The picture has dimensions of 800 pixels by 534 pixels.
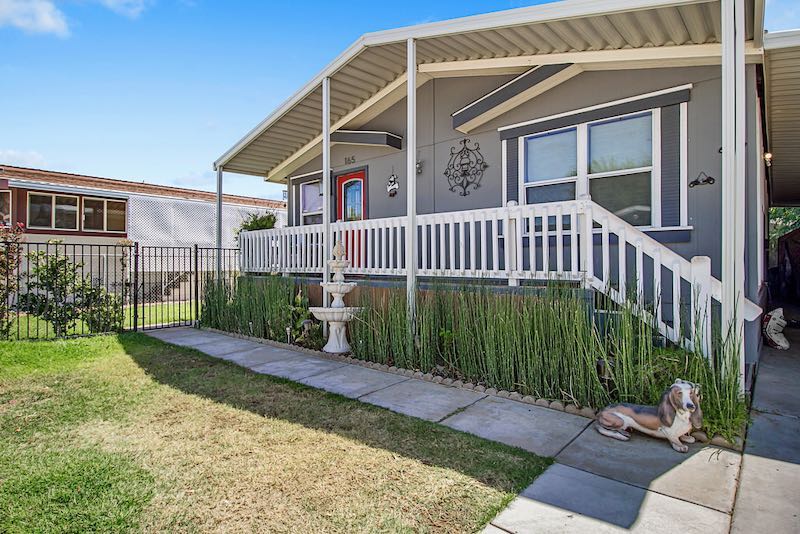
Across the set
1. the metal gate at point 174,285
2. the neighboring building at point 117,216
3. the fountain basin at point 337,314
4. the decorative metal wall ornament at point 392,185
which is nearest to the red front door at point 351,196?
the decorative metal wall ornament at point 392,185

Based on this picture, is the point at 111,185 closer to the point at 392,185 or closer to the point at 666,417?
the point at 392,185

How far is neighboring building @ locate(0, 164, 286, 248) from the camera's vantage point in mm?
14125

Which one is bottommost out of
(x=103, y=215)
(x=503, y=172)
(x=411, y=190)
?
(x=411, y=190)

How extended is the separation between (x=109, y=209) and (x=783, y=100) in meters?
18.6

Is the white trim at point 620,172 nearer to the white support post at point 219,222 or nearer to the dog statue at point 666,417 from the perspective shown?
the dog statue at point 666,417

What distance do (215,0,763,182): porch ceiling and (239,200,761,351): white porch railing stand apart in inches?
74.3

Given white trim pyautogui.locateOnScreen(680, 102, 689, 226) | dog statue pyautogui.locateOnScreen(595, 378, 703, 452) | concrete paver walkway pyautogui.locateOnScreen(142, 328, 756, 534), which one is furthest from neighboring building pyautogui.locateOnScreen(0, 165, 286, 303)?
dog statue pyautogui.locateOnScreen(595, 378, 703, 452)

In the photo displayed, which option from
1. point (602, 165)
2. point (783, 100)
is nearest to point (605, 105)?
point (602, 165)

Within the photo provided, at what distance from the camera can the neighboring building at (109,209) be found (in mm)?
14125

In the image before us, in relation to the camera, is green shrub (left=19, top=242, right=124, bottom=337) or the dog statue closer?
the dog statue

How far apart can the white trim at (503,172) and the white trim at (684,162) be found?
219cm

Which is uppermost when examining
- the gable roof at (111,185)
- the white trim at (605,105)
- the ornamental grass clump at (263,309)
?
the gable roof at (111,185)

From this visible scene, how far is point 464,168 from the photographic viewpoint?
707 centimetres

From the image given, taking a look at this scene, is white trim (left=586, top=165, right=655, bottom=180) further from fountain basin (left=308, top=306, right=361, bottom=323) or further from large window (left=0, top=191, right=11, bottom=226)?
large window (left=0, top=191, right=11, bottom=226)
